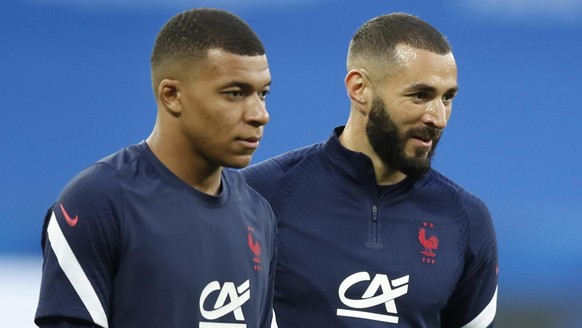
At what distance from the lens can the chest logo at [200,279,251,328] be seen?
2.42 metres

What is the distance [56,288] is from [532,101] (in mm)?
3755

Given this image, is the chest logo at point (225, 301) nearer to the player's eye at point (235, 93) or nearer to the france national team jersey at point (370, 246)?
the player's eye at point (235, 93)

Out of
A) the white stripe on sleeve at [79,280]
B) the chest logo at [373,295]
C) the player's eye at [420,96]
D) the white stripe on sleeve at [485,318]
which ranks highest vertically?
the player's eye at [420,96]

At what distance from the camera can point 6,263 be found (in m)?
5.16

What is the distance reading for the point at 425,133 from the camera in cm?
310

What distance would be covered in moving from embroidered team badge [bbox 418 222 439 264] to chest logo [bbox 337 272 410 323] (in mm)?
116

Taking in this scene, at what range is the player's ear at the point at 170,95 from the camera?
2.45 meters

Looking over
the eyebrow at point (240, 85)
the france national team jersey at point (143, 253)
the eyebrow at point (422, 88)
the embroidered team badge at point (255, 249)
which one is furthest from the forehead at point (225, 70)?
the eyebrow at point (422, 88)

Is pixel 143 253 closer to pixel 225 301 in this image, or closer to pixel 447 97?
pixel 225 301

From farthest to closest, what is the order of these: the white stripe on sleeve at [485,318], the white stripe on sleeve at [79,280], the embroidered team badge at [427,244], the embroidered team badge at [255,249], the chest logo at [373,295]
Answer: the white stripe on sleeve at [485,318], the embroidered team badge at [427,244], the chest logo at [373,295], the embroidered team badge at [255,249], the white stripe on sleeve at [79,280]

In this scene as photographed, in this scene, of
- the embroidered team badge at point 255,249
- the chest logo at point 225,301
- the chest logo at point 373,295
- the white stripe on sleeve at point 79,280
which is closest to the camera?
the white stripe on sleeve at point 79,280

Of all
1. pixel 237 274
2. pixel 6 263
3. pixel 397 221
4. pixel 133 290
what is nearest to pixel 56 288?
pixel 133 290

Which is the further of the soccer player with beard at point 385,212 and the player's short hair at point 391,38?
the player's short hair at point 391,38

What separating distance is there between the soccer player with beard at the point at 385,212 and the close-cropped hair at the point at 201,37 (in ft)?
2.49
